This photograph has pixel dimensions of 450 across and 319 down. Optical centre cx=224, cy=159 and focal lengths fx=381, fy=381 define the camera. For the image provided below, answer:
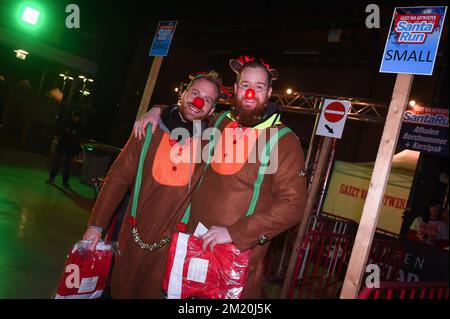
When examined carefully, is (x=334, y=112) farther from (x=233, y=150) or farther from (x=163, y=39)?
(x=233, y=150)

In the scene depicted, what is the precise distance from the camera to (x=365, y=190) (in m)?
10.1

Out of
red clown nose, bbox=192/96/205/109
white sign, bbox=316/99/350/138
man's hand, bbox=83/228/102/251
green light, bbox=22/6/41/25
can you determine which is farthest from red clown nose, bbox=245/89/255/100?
green light, bbox=22/6/41/25

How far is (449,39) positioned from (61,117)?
45.4ft

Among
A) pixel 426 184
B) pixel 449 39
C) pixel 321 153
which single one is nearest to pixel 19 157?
pixel 321 153

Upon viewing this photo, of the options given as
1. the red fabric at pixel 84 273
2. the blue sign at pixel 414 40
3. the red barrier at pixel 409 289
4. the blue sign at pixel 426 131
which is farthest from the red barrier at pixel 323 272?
the red fabric at pixel 84 273

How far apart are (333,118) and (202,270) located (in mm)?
4810

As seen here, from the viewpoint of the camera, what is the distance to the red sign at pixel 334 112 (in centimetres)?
622

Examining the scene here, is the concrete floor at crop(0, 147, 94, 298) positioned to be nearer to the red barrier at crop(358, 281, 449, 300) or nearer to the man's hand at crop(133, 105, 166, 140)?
the man's hand at crop(133, 105, 166, 140)

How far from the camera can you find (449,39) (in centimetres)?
1005

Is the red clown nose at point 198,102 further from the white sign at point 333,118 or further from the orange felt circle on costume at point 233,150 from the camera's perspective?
the white sign at point 333,118

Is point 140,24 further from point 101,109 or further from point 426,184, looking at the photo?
point 426,184

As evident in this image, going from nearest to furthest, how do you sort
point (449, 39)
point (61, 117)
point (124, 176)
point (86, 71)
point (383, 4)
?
point (124, 176), point (383, 4), point (449, 39), point (86, 71), point (61, 117)

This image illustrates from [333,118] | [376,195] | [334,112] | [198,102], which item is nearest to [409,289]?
[376,195]

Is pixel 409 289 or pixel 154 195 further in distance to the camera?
pixel 409 289
